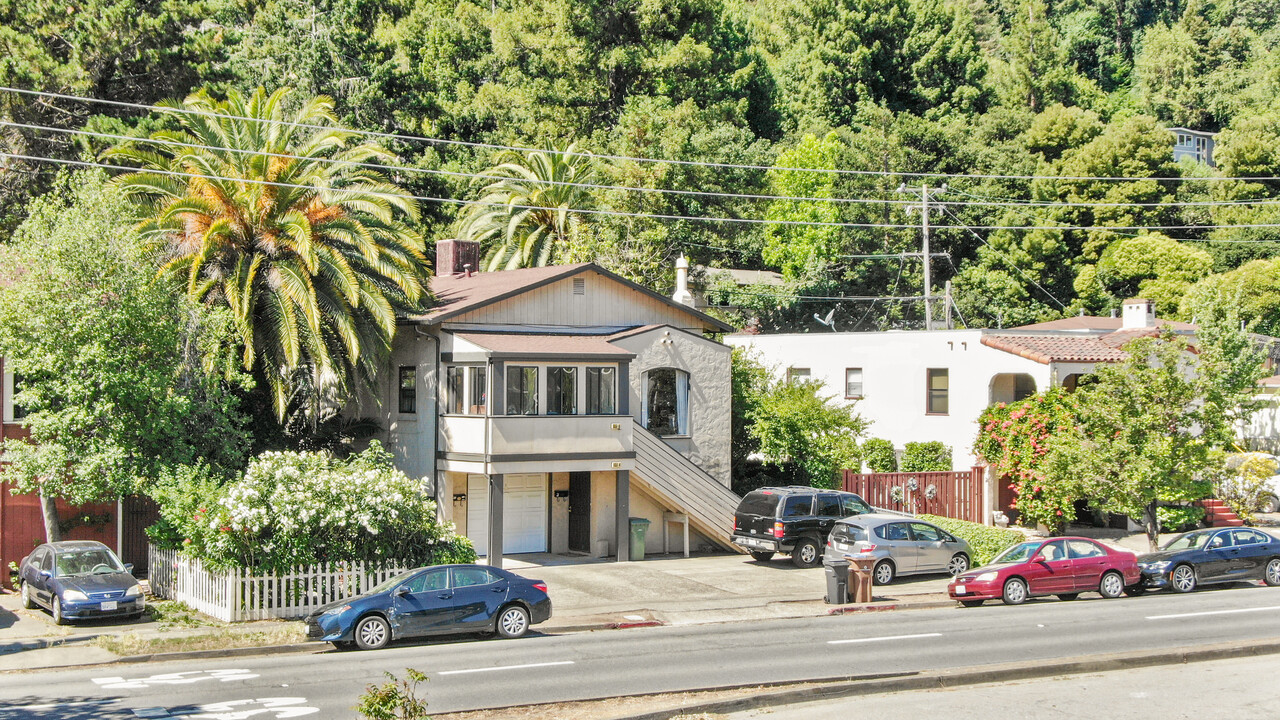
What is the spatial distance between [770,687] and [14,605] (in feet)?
52.5

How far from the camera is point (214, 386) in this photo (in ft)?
83.1

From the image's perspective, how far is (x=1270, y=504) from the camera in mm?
37188

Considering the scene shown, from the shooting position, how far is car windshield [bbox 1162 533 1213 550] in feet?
85.2

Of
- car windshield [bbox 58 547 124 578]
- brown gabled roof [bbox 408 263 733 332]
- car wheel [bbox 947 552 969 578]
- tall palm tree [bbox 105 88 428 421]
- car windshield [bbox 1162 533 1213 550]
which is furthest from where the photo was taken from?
brown gabled roof [bbox 408 263 733 332]

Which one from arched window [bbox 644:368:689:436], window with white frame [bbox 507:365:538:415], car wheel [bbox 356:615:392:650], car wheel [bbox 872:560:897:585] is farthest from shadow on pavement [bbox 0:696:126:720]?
arched window [bbox 644:368:689:436]

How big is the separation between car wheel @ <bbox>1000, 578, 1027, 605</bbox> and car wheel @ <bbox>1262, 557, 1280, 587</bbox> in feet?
20.4

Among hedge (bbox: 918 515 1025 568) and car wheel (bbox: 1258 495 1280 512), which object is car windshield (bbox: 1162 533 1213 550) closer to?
hedge (bbox: 918 515 1025 568)

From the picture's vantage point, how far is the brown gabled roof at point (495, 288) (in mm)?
29312

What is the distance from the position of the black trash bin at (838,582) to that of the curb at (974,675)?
7180mm

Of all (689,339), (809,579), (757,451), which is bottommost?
(809,579)

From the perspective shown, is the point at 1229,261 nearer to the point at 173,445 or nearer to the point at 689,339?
the point at 689,339

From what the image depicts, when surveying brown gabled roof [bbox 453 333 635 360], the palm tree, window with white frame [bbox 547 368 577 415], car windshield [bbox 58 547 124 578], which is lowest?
car windshield [bbox 58 547 124 578]

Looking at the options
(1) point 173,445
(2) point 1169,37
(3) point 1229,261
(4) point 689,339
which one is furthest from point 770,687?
(2) point 1169,37

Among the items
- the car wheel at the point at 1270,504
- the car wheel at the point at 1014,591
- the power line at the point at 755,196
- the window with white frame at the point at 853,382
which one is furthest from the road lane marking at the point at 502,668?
the car wheel at the point at 1270,504
